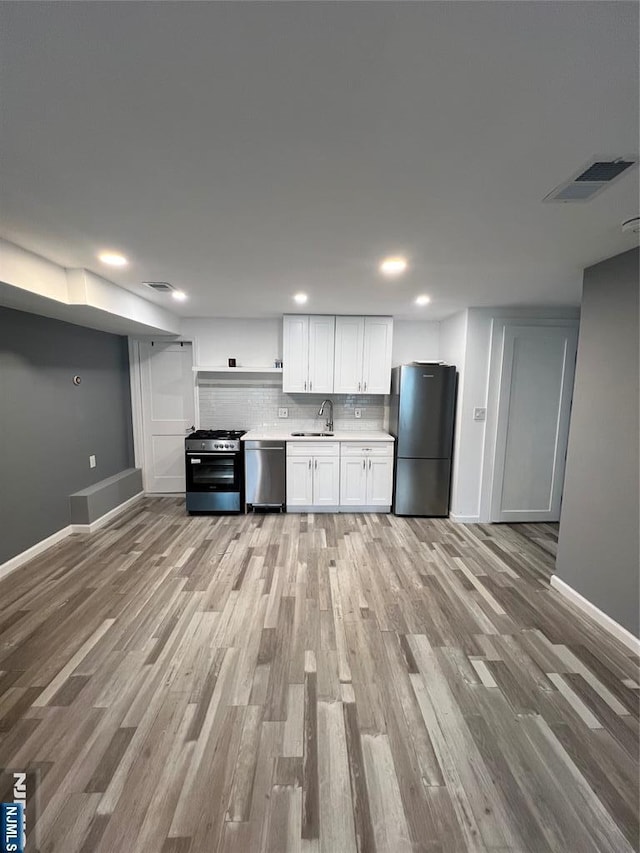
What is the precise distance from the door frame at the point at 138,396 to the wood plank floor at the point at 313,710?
191 centimetres

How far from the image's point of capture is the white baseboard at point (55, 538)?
108 inches

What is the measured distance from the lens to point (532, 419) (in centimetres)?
371

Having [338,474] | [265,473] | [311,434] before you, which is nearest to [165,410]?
[265,473]

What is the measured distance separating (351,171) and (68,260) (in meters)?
2.14

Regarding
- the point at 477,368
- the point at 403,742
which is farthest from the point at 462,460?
the point at 403,742

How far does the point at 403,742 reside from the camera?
1465 mm

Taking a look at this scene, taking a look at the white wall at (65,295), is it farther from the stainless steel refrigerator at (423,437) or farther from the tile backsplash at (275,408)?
the stainless steel refrigerator at (423,437)

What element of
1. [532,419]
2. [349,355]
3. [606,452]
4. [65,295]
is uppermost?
[65,295]

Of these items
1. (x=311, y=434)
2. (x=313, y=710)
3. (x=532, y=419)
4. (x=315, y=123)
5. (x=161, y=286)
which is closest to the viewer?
(x=315, y=123)

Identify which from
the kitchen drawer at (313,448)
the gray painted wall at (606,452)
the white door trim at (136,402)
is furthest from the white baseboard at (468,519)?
the white door trim at (136,402)

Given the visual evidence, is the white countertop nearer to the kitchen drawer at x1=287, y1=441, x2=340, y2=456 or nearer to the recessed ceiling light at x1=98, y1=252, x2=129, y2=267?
the kitchen drawer at x1=287, y1=441, x2=340, y2=456

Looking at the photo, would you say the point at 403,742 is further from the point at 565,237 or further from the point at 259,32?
the point at 565,237

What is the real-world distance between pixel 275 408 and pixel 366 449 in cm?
141

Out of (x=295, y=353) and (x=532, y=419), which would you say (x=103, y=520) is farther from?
(x=532, y=419)
